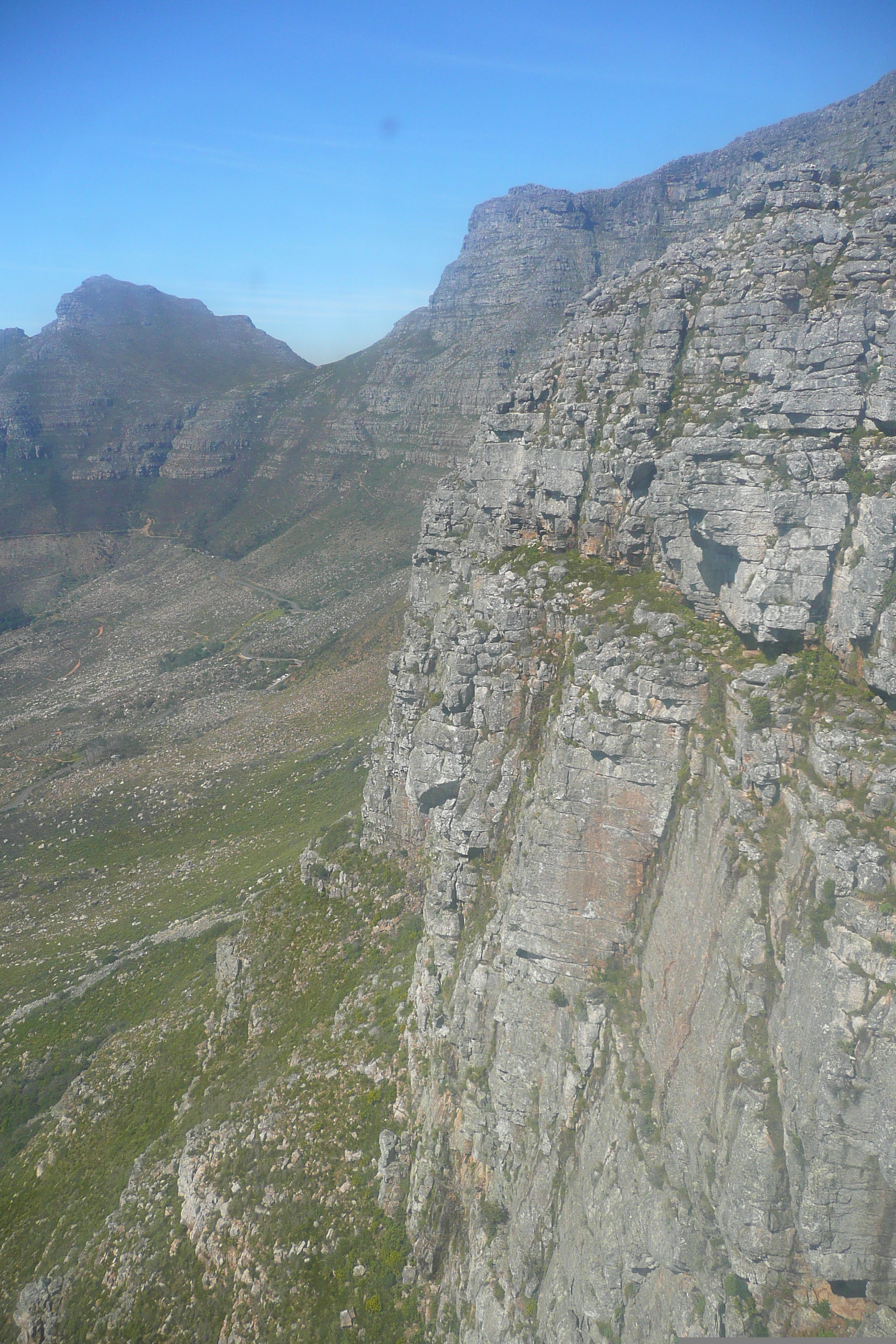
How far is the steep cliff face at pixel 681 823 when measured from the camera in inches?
547

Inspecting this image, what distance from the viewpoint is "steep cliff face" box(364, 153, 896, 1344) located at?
13906 millimetres

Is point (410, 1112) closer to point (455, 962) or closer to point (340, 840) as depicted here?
point (455, 962)

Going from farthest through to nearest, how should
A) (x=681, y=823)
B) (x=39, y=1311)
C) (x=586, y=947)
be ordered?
(x=39, y=1311) → (x=586, y=947) → (x=681, y=823)

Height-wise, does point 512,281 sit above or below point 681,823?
above

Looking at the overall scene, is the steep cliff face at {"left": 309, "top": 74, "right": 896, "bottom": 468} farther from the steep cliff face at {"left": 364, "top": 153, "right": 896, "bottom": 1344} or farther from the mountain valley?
the steep cliff face at {"left": 364, "top": 153, "right": 896, "bottom": 1344}

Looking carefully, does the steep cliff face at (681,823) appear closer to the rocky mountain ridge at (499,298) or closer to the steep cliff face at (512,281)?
the rocky mountain ridge at (499,298)

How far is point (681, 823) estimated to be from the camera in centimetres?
1845

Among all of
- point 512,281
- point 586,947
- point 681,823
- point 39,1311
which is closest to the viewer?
point 681,823

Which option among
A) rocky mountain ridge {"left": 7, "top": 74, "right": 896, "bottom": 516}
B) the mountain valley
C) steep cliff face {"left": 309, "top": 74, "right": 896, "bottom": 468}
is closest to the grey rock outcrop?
the mountain valley

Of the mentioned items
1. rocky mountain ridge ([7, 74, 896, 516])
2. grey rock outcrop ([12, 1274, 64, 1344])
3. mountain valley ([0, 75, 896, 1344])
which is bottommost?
grey rock outcrop ([12, 1274, 64, 1344])

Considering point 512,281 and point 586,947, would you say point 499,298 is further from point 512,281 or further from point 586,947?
point 586,947

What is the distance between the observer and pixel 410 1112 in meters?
27.1

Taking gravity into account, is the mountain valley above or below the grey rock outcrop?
above

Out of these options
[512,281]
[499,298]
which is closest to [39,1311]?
[499,298]
